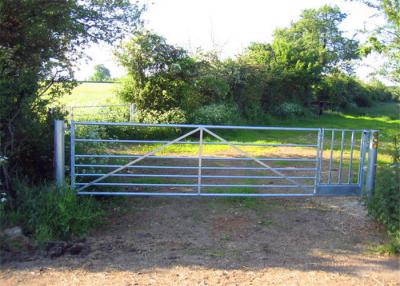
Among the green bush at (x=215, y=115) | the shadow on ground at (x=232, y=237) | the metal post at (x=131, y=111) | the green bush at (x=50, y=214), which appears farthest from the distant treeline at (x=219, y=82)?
the green bush at (x=50, y=214)

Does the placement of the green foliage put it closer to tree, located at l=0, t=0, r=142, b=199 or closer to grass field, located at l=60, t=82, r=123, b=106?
grass field, located at l=60, t=82, r=123, b=106

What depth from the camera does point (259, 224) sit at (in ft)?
19.9

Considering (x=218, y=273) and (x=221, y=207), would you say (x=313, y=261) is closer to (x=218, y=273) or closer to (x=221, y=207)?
(x=218, y=273)

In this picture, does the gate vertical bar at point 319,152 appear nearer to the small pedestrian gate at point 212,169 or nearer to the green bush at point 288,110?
the small pedestrian gate at point 212,169

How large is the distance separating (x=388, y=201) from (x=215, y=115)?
11.4 metres

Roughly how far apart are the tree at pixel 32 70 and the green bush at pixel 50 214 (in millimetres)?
429

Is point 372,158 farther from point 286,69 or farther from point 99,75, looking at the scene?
point 99,75

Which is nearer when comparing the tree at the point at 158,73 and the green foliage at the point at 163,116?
the green foliage at the point at 163,116

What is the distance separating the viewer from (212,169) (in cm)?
962

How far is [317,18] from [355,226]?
1843 inches

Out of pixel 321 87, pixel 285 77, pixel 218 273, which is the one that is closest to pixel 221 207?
pixel 218 273

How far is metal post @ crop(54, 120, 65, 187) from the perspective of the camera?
6.16m

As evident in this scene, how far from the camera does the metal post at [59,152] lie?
6.16 meters

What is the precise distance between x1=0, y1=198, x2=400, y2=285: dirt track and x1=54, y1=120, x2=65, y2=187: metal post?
1.06 m
